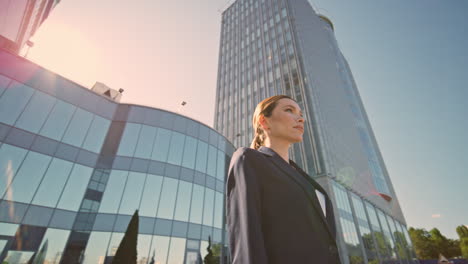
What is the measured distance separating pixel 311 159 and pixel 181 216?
17835 millimetres

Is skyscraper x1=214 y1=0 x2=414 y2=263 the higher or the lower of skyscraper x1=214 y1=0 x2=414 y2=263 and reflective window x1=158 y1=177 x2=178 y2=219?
the higher

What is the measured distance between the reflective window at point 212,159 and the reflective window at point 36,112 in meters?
13.1

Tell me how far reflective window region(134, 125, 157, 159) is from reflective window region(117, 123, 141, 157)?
14.5 inches

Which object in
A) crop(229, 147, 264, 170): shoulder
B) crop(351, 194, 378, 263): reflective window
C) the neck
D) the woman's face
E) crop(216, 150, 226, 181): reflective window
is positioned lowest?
crop(229, 147, 264, 170): shoulder

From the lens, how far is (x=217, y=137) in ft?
75.2

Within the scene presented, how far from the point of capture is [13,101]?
13531mm

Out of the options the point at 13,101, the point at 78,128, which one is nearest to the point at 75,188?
the point at 78,128

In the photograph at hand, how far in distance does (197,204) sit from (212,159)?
15.8 feet

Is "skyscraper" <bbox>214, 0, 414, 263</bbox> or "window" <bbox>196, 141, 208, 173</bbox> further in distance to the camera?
"skyscraper" <bbox>214, 0, 414, 263</bbox>

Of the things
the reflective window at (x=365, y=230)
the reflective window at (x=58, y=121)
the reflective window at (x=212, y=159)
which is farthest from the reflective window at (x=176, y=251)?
the reflective window at (x=365, y=230)

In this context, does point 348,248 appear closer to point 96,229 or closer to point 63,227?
point 96,229

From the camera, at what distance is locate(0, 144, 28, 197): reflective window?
1227 cm

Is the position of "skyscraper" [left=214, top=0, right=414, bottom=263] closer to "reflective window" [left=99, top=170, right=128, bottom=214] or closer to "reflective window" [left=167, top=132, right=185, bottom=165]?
"reflective window" [left=167, top=132, right=185, bottom=165]

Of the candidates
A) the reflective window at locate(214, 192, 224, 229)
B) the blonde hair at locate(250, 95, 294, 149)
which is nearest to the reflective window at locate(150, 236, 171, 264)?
the reflective window at locate(214, 192, 224, 229)
